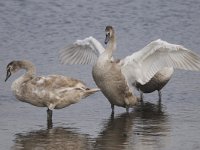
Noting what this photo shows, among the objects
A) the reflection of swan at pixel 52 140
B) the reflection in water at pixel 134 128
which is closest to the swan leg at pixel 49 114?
the reflection of swan at pixel 52 140

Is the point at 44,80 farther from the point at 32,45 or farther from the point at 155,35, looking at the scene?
the point at 155,35

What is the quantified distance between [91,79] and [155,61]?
6.96 feet

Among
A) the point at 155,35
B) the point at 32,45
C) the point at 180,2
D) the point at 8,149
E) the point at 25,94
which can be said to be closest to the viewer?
the point at 8,149

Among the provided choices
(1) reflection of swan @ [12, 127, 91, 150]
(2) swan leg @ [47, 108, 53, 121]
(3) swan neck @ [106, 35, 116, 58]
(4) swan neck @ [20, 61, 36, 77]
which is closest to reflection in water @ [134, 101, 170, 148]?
(1) reflection of swan @ [12, 127, 91, 150]

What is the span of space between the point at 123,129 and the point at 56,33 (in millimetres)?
8108

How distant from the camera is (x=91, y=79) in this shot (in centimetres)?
1606

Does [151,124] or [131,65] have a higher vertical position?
[131,65]

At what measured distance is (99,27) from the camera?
20922 mm

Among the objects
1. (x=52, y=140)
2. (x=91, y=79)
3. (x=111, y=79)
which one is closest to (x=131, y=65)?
(x=111, y=79)

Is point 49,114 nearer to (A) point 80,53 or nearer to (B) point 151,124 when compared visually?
(B) point 151,124

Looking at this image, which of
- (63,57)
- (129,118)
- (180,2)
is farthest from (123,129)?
(180,2)

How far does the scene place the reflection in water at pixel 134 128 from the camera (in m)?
11.4

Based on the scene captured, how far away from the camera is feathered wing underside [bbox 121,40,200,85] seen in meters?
14.1

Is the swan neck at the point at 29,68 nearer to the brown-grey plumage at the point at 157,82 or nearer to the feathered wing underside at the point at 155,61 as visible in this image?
the feathered wing underside at the point at 155,61
